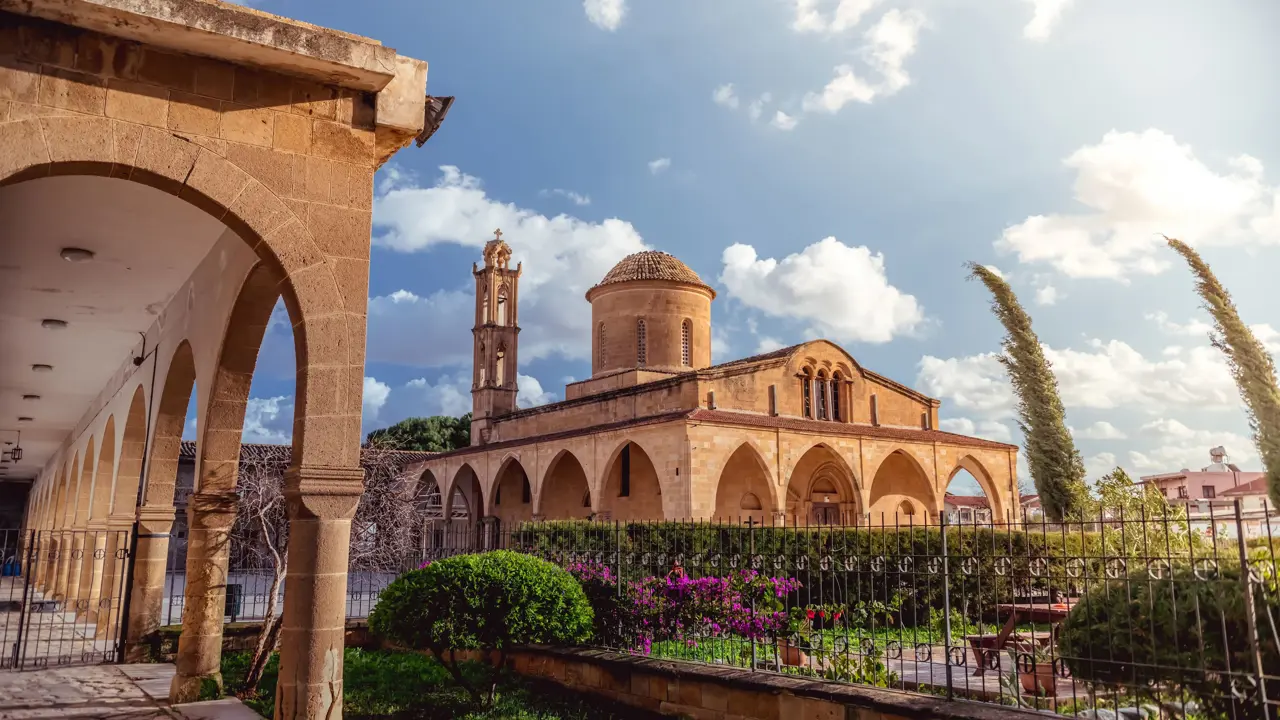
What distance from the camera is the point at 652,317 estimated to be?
27.6 meters

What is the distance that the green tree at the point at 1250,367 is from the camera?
17609mm

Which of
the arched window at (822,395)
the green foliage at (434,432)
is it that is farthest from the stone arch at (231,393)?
the green foliage at (434,432)

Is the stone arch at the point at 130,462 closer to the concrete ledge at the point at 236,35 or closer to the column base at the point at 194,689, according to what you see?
the column base at the point at 194,689

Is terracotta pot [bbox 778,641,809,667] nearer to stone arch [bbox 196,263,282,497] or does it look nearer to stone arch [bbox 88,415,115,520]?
stone arch [bbox 196,263,282,497]

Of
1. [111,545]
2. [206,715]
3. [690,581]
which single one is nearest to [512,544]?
[690,581]

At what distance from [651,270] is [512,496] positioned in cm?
912

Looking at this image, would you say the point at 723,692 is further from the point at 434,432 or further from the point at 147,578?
the point at 434,432

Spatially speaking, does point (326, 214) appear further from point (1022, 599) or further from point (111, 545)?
point (1022, 599)

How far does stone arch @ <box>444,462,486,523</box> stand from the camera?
3081 cm

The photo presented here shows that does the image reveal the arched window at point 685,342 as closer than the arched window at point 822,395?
No

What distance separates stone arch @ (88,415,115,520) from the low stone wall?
715cm

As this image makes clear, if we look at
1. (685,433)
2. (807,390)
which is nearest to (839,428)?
(807,390)

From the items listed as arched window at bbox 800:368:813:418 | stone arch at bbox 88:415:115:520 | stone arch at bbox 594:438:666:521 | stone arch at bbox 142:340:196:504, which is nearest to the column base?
stone arch at bbox 142:340:196:504

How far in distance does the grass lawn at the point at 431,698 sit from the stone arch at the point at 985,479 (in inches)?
804
